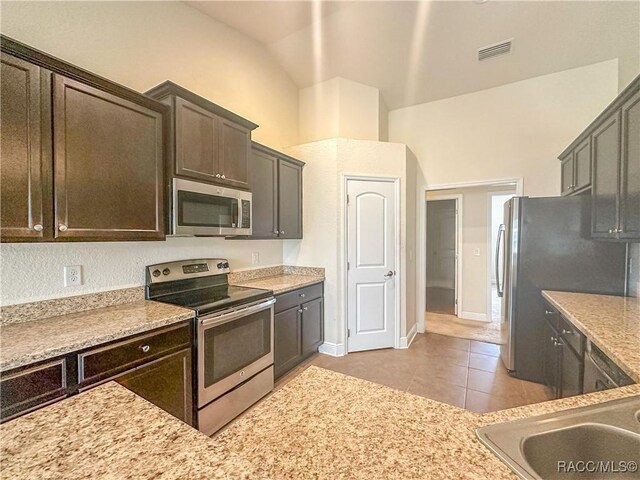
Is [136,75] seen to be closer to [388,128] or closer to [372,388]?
[372,388]

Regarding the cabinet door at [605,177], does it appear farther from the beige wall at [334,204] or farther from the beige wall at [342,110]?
the beige wall at [342,110]

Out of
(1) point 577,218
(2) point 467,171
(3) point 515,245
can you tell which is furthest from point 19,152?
(2) point 467,171

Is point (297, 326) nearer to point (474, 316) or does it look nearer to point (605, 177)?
point (605, 177)

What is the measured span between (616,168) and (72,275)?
3.70 meters

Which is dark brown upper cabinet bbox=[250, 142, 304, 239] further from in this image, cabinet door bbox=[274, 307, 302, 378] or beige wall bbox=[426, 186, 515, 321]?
beige wall bbox=[426, 186, 515, 321]

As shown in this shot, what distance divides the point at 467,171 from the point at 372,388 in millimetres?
3697

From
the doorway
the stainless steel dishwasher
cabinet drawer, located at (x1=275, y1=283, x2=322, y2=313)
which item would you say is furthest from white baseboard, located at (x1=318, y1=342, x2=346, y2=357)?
the doorway

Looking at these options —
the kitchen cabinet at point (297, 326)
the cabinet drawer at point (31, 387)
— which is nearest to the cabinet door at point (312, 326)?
the kitchen cabinet at point (297, 326)

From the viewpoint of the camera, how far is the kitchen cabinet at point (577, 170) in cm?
249

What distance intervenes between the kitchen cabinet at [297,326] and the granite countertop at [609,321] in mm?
2144

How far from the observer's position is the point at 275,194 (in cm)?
311

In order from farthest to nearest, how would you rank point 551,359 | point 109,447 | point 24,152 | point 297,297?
point 297,297, point 551,359, point 24,152, point 109,447

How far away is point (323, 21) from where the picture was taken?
3002 mm

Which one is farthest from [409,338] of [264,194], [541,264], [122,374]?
[122,374]
